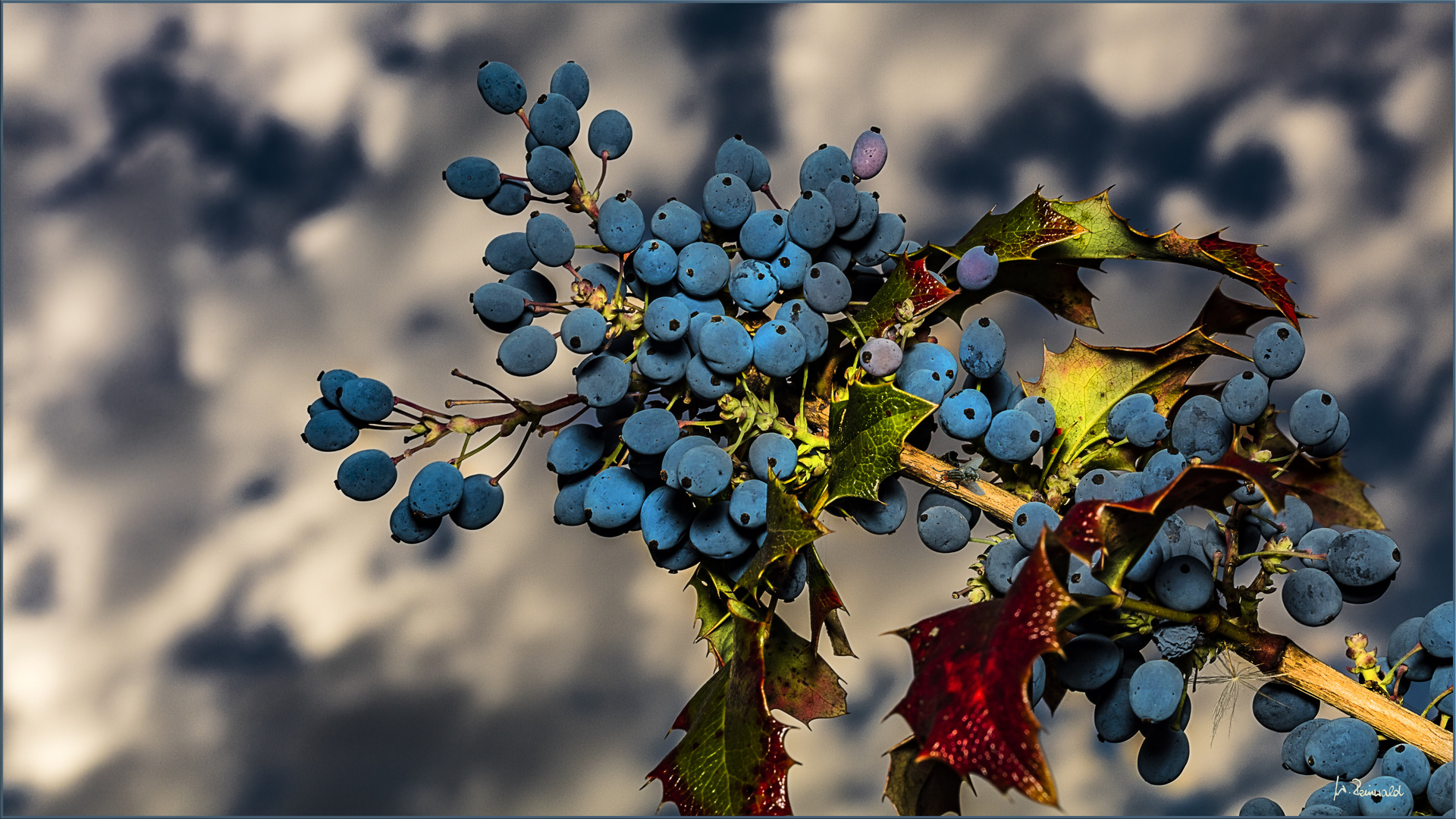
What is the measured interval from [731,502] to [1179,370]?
0.73 m

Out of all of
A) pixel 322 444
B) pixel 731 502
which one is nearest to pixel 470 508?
pixel 322 444

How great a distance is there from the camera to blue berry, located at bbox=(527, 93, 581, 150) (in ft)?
4.83

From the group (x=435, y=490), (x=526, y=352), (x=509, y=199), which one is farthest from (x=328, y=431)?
(x=509, y=199)

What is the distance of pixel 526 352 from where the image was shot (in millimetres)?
1342

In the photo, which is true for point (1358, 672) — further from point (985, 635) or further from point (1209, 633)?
point (985, 635)

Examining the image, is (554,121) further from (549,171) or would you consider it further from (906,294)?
(906,294)

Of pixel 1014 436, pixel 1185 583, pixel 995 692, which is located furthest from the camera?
pixel 1014 436

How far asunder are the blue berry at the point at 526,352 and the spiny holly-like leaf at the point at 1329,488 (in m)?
0.97

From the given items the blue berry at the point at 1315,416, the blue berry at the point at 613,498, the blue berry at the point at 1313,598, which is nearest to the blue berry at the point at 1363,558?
the blue berry at the point at 1313,598

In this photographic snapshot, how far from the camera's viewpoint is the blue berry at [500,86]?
4.86 ft

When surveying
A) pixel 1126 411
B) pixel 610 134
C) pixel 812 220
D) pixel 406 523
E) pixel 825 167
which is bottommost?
pixel 1126 411

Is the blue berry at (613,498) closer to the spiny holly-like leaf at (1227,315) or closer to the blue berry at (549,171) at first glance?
the blue berry at (549,171)

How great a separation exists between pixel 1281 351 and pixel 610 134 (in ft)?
3.25

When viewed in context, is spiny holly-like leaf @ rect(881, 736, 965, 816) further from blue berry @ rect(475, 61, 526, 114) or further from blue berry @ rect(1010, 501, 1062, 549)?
blue berry @ rect(475, 61, 526, 114)
